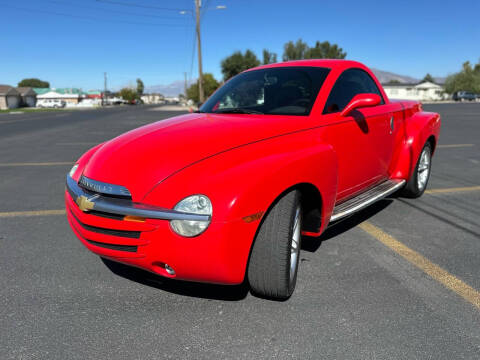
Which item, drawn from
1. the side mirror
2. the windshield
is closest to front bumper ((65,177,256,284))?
the windshield

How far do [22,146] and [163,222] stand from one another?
1021 cm

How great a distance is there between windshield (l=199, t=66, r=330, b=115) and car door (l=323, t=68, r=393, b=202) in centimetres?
19

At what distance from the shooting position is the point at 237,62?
176ft

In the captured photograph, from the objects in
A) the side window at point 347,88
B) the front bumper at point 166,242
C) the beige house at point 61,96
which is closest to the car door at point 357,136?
the side window at point 347,88

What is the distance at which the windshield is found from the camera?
3148 millimetres

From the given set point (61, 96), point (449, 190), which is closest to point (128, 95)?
point (61, 96)

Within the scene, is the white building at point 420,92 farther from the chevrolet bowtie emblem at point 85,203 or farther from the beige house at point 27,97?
the chevrolet bowtie emblem at point 85,203

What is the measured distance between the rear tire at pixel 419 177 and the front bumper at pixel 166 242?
3.13 meters

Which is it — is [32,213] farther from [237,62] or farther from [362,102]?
[237,62]

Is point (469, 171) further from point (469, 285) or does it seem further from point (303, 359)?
point (303, 359)

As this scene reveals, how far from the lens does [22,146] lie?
10.4 m

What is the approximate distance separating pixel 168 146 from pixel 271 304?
4.28 ft

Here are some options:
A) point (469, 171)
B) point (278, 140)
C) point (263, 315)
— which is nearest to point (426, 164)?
point (469, 171)

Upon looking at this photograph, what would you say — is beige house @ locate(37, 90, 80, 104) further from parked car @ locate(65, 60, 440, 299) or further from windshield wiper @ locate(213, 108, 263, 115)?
parked car @ locate(65, 60, 440, 299)
